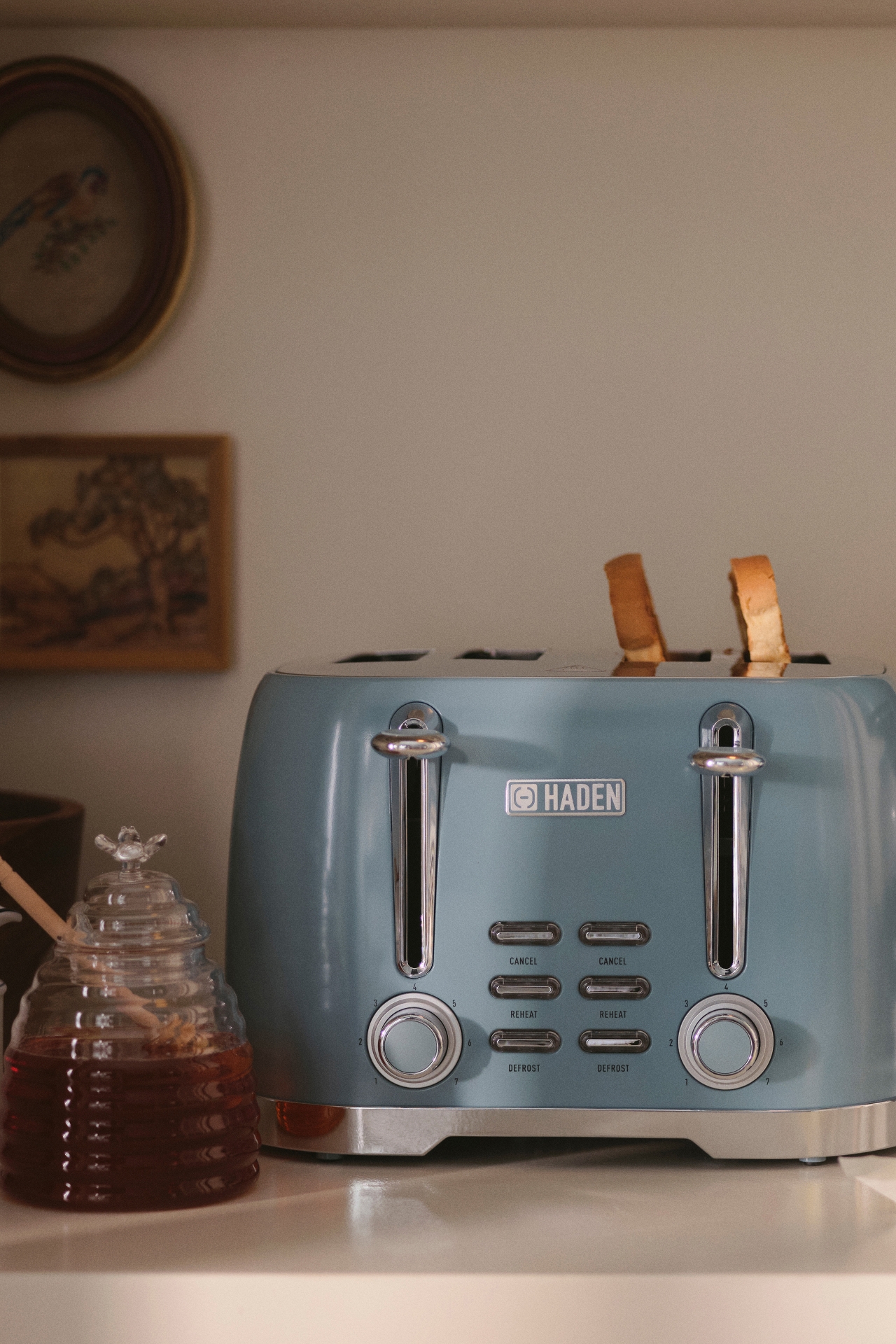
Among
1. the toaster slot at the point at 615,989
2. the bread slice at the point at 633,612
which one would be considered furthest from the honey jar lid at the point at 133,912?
the bread slice at the point at 633,612

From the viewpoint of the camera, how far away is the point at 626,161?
1209 millimetres

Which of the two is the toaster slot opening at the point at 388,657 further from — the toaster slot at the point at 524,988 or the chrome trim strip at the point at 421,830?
the toaster slot at the point at 524,988

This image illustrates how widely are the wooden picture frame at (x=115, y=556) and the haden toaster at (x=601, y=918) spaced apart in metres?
0.46

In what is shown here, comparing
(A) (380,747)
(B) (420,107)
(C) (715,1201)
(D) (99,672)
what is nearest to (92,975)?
(A) (380,747)

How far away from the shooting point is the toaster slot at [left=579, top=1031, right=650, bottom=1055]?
0.79 metres

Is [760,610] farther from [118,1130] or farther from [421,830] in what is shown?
[118,1130]

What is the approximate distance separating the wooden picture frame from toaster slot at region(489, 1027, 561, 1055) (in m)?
0.54

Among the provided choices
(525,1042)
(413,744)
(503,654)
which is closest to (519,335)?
(503,654)

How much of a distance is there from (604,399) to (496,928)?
22.9 inches

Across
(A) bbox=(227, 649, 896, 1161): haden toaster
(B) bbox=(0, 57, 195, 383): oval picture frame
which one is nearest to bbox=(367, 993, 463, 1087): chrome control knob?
(A) bbox=(227, 649, 896, 1161): haden toaster

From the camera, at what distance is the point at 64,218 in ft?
4.00

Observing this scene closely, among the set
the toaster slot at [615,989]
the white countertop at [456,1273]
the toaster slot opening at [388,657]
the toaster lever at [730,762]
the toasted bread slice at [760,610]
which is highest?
the toasted bread slice at [760,610]

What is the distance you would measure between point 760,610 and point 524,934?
269 millimetres

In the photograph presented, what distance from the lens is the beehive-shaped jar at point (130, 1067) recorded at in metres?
0.73
